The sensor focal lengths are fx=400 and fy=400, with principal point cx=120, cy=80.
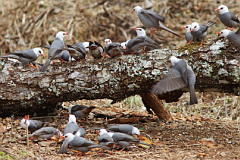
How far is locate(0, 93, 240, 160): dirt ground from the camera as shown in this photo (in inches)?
175

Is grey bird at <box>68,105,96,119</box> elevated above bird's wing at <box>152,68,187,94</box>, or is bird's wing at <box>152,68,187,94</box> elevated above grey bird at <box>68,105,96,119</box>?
bird's wing at <box>152,68,187,94</box>

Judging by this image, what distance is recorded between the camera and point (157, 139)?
522cm

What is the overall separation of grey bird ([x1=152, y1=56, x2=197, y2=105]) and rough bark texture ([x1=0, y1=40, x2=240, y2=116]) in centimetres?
21

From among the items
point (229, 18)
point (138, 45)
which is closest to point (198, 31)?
point (229, 18)

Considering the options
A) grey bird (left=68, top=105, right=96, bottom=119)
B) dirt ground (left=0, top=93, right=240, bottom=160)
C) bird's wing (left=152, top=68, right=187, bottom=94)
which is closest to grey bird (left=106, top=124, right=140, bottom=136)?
dirt ground (left=0, top=93, right=240, bottom=160)

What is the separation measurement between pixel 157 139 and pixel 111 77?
101cm

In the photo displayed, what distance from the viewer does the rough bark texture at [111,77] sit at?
16.6ft

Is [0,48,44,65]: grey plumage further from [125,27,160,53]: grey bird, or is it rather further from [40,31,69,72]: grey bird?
[125,27,160,53]: grey bird

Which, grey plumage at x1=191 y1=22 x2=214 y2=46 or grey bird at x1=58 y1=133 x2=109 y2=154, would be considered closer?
grey bird at x1=58 y1=133 x2=109 y2=154

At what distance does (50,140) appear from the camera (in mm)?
5035

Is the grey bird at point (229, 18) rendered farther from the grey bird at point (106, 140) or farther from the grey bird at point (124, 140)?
the grey bird at point (106, 140)

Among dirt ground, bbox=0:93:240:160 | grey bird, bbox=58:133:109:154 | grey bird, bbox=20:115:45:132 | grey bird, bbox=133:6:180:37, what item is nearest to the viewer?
dirt ground, bbox=0:93:240:160

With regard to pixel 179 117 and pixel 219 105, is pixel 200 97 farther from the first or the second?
pixel 179 117

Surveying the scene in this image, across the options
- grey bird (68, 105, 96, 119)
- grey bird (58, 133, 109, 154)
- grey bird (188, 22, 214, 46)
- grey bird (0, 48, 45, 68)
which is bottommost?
grey bird (58, 133, 109, 154)
